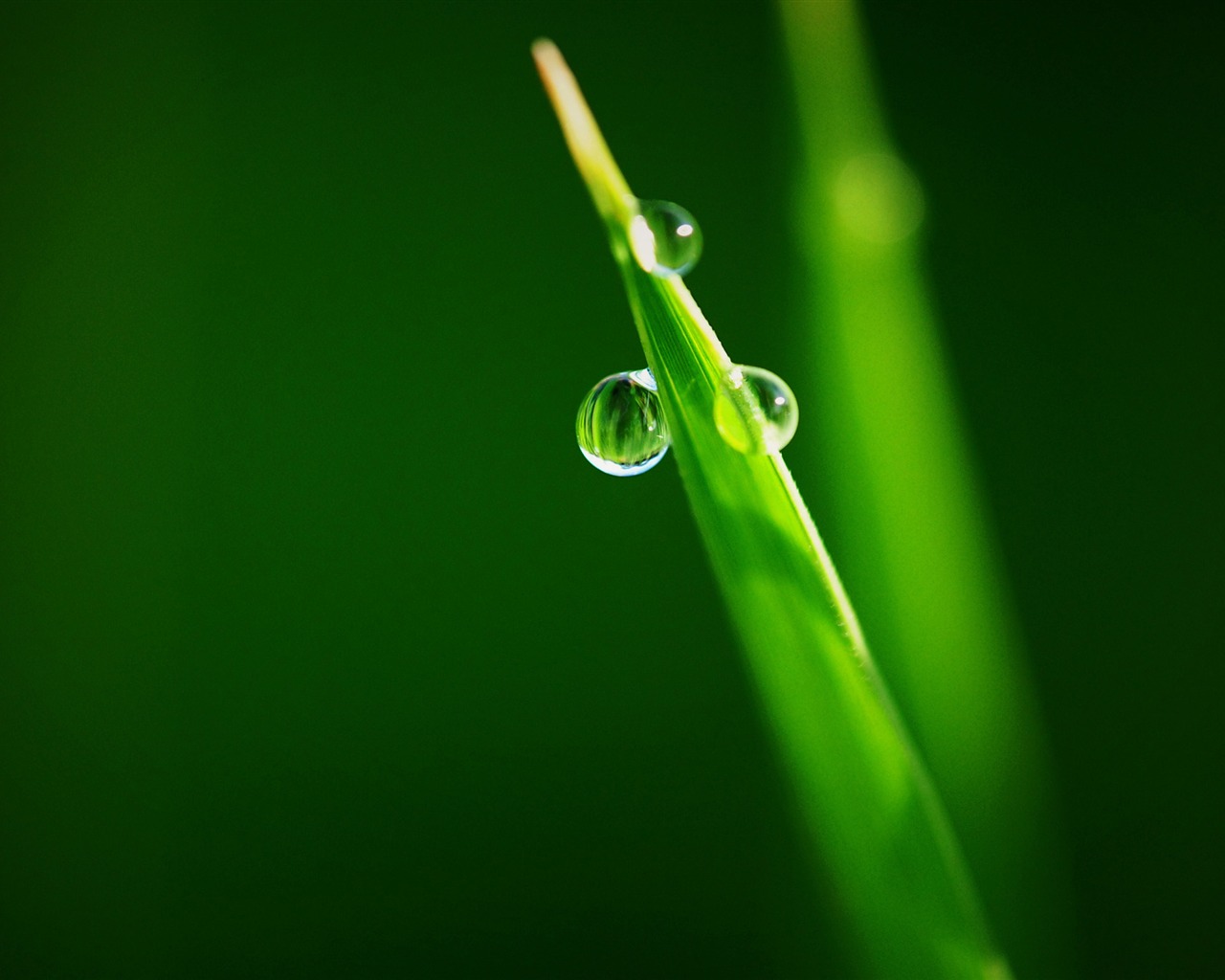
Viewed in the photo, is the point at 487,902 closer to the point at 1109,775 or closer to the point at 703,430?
the point at 1109,775

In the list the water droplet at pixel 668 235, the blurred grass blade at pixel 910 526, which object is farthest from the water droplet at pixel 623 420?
the blurred grass blade at pixel 910 526

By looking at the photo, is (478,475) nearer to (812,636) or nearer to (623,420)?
(623,420)

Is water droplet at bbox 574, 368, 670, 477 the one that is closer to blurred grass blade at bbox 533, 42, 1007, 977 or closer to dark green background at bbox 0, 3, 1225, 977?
blurred grass blade at bbox 533, 42, 1007, 977

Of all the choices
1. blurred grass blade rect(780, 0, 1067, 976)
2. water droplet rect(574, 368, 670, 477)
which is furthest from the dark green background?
water droplet rect(574, 368, 670, 477)

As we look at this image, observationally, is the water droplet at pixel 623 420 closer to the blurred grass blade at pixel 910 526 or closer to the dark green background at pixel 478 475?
the blurred grass blade at pixel 910 526

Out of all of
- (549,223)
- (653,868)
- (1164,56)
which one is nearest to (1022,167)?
(1164,56)

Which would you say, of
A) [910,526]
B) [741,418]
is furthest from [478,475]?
[741,418]
